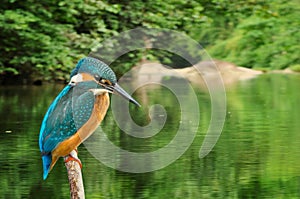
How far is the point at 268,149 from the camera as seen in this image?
31.3 feet

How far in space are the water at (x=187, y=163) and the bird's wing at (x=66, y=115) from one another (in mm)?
1744

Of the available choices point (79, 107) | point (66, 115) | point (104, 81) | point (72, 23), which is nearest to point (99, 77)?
point (104, 81)

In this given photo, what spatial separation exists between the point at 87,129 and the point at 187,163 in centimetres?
359

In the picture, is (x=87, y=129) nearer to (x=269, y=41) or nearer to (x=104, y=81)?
(x=104, y=81)

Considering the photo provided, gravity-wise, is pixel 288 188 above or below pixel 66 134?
below

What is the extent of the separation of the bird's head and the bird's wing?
0.07 m

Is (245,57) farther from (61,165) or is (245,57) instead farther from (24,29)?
(61,165)

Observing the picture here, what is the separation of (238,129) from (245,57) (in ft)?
76.4

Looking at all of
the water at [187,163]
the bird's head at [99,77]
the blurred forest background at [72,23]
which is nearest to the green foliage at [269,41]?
the blurred forest background at [72,23]

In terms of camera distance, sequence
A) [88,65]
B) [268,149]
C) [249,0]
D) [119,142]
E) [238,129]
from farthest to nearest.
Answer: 1. [249,0]
2. [238,129]
3. [119,142]
4. [268,149]
5. [88,65]

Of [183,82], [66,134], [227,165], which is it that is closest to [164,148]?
[227,165]

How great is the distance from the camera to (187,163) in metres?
8.84

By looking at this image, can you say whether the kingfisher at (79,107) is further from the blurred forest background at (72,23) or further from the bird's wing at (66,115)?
the blurred forest background at (72,23)

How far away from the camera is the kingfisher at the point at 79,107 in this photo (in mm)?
5215
